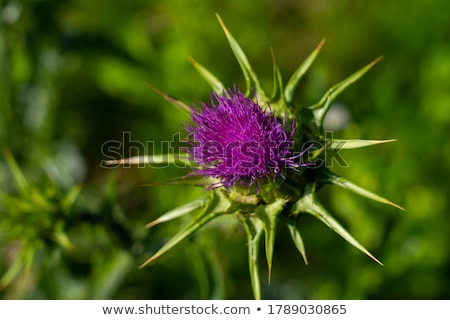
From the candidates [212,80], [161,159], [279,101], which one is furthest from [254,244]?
[212,80]

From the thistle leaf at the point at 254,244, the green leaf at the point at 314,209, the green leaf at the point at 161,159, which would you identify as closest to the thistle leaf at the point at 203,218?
the thistle leaf at the point at 254,244

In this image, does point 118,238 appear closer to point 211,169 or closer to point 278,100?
point 211,169

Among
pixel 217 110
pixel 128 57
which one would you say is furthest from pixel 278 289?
pixel 128 57

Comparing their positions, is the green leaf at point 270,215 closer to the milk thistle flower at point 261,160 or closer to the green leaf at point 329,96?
the milk thistle flower at point 261,160

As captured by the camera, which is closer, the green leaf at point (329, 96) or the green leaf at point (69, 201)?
the green leaf at point (329, 96)

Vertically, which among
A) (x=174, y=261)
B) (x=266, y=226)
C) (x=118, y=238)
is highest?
(x=266, y=226)

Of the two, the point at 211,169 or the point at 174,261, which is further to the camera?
the point at 174,261

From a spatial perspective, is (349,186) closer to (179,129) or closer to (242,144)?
(242,144)
